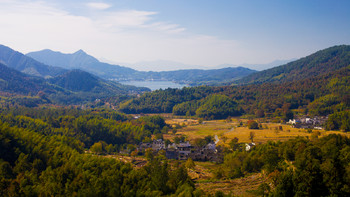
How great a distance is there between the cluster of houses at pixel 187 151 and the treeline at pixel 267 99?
37.3 metres

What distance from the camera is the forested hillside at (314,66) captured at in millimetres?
147625

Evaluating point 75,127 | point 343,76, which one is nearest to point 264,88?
point 343,76

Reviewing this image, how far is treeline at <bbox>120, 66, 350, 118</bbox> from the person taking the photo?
3211 inches

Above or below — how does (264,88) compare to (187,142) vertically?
above

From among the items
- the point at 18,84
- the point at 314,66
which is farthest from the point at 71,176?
the point at 314,66

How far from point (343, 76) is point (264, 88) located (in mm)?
30072

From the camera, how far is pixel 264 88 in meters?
117

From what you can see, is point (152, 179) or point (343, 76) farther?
point (343, 76)

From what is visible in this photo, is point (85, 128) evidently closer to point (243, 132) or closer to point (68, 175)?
point (68, 175)

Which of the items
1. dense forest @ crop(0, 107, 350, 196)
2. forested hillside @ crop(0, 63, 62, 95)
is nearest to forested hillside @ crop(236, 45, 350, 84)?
dense forest @ crop(0, 107, 350, 196)

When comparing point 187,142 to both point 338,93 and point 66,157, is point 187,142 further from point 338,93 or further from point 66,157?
point 338,93

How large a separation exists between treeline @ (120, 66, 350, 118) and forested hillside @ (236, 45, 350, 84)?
4381 centimetres

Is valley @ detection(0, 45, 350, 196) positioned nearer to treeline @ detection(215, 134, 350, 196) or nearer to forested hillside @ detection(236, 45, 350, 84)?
treeline @ detection(215, 134, 350, 196)

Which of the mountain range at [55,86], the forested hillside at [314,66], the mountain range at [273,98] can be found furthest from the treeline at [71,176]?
the forested hillside at [314,66]
